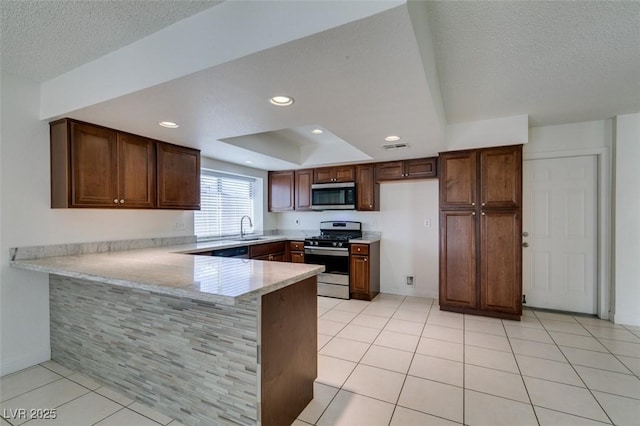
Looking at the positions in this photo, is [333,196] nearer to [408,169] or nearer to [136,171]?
[408,169]

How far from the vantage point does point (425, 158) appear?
4.09 metres

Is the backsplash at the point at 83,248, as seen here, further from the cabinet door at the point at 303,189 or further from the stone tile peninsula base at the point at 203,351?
the cabinet door at the point at 303,189

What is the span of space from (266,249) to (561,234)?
157 inches

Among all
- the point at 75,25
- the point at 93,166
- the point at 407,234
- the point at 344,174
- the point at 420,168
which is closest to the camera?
the point at 75,25

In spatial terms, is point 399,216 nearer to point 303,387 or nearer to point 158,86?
point 303,387

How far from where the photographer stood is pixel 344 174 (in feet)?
15.5

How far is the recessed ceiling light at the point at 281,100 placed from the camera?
1978mm

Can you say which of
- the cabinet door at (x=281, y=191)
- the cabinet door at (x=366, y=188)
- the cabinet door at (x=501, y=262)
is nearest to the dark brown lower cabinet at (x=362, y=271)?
the cabinet door at (x=366, y=188)

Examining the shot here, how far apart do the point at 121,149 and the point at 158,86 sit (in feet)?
4.38

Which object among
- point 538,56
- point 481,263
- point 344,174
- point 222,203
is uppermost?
point 538,56

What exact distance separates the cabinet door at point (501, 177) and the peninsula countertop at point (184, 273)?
8.49ft

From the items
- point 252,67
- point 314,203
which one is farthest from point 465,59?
point 314,203

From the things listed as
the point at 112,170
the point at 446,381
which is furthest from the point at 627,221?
the point at 112,170

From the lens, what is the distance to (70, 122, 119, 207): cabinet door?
2.44m
